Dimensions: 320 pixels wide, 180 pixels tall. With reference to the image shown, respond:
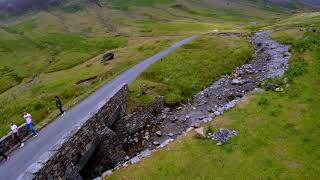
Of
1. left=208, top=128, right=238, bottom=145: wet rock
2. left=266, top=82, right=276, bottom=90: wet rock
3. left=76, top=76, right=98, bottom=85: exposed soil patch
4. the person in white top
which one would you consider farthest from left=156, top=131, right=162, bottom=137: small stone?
left=76, top=76, right=98, bottom=85: exposed soil patch

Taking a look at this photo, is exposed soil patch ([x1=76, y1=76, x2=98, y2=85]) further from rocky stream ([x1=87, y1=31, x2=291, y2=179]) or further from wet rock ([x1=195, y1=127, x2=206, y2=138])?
wet rock ([x1=195, y1=127, x2=206, y2=138])

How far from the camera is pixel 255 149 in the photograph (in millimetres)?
33188

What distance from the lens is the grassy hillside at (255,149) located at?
30391 mm

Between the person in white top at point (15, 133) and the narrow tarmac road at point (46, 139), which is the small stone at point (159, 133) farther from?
the person in white top at point (15, 133)

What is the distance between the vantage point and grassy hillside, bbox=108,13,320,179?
3039 cm

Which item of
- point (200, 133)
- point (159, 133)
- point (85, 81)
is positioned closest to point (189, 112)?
point (159, 133)

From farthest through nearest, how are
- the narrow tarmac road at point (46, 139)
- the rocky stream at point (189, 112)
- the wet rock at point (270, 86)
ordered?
the wet rock at point (270, 86), the rocky stream at point (189, 112), the narrow tarmac road at point (46, 139)

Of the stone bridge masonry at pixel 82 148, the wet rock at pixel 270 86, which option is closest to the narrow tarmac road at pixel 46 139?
the stone bridge masonry at pixel 82 148

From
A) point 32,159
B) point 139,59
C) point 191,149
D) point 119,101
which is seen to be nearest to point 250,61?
point 139,59

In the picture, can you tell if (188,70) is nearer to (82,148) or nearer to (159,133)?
(159,133)

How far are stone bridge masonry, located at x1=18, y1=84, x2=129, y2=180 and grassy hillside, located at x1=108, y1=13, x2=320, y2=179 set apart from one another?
430 centimetres

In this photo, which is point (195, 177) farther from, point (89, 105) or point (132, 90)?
point (132, 90)

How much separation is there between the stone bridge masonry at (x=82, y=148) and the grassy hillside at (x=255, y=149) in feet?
14.1

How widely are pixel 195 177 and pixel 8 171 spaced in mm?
16229
